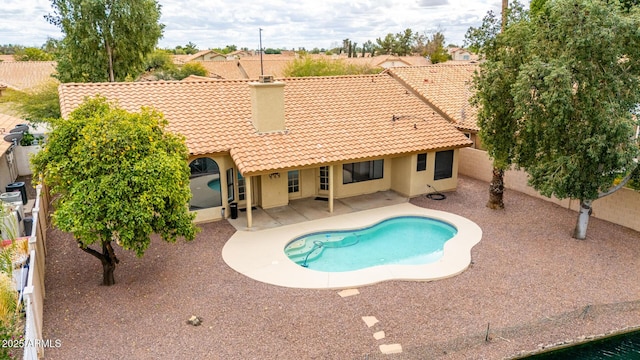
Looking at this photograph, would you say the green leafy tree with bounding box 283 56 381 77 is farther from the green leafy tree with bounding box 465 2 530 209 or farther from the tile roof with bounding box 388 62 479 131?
the green leafy tree with bounding box 465 2 530 209

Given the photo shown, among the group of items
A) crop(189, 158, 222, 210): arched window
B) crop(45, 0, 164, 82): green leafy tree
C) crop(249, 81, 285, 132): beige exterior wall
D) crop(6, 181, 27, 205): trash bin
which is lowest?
crop(6, 181, 27, 205): trash bin

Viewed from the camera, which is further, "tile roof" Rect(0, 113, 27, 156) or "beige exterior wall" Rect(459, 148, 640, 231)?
"tile roof" Rect(0, 113, 27, 156)

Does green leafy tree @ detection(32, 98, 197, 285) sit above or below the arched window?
above

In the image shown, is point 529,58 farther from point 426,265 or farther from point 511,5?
point 426,265

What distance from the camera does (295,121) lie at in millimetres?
20375

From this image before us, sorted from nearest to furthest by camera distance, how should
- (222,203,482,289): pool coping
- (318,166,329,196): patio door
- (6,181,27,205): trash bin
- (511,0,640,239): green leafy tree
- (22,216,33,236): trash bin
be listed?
1. (511,0,640,239): green leafy tree
2. (222,203,482,289): pool coping
3. (22,216,33,236): trash bin
4. (6,181,27,205): trash bin
5. (318,166,329,196): patio door

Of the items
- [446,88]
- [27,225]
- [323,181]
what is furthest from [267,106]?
[446,88]

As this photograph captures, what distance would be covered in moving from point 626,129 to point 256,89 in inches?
508

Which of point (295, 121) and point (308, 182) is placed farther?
point (308, 182)

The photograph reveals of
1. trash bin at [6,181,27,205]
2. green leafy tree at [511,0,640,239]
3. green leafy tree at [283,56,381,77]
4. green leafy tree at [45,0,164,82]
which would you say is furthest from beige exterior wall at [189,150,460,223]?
green leafy tree at [283,56,381,77]

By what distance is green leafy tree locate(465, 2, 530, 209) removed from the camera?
1605cm

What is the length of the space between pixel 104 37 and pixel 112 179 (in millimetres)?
23857

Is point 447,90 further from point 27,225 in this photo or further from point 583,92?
point 27,225

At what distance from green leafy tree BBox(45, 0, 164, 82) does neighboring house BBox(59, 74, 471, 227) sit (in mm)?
12555
